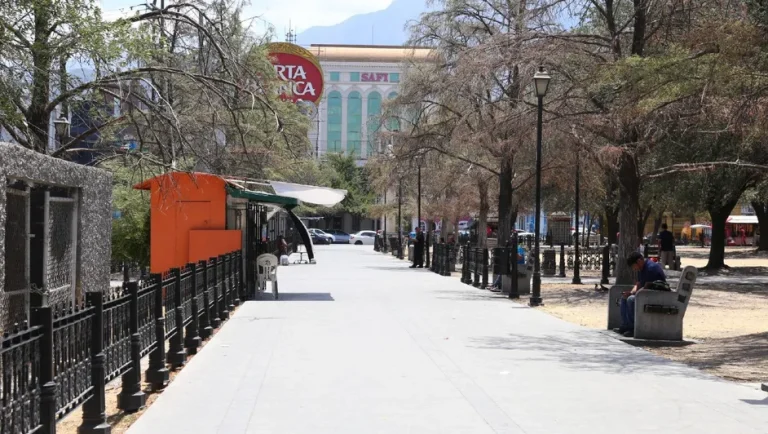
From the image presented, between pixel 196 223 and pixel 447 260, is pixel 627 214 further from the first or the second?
pixel 447 260

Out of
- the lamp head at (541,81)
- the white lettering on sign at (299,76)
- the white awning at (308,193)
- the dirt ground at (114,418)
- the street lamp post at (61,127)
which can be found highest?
the white lettering on sign at (299,76)

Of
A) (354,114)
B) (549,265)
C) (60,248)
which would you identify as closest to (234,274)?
(60,248)

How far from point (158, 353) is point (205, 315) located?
466 centimetres

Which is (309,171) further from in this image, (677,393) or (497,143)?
(677,393)

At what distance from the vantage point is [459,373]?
37.8 feet

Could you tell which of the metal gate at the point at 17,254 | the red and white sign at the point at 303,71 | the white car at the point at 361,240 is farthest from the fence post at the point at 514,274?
the white car at the point at 361,240

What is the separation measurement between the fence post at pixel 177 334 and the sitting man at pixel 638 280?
6.97 metres

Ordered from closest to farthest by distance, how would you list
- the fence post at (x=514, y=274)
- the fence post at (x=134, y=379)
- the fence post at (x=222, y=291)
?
the fence post at (x=134, y=379) < the fence post at (x=222, y=291) < the fence post at (x=514, y=274)

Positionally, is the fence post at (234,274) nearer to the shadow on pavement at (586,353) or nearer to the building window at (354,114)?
the shadow on pavement at (586,353)

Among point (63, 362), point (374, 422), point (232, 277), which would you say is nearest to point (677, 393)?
point (374, 422)

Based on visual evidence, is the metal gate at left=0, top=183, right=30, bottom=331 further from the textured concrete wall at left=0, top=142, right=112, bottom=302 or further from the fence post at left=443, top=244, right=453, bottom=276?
the fence post at left=443, top=244, right=453, bottom=276

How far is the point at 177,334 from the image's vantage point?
11984 mm

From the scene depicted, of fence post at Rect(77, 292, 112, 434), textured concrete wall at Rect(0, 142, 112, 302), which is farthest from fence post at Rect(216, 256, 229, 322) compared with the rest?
fence post at Rect(77, 292, 112, 434)

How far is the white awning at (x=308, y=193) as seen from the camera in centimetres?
2434
